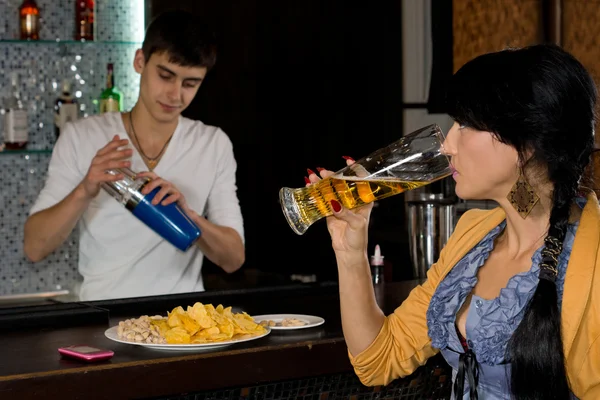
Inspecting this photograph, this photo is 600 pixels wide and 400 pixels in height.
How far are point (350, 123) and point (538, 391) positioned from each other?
302 centimetres

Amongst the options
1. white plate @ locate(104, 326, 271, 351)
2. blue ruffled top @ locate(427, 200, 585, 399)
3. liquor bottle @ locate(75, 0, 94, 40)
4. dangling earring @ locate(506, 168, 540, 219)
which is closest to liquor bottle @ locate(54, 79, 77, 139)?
liquor bottle @ locate(75, 0, 94, 40)

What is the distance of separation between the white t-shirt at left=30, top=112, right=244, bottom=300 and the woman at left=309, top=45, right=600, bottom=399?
1350mm

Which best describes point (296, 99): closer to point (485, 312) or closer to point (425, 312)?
point (425, 312)

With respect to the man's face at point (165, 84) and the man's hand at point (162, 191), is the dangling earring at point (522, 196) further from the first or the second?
the man's face at point (165, 84)

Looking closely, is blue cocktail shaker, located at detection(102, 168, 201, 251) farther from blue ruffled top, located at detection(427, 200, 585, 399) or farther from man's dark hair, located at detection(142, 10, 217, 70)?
blue ruffled top, located at detection(427, 200, 585, 399)

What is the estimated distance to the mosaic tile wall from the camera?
12.7ft

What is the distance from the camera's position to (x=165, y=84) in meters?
2.82

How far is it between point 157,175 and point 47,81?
1354mm

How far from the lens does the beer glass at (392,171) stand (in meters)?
1.60

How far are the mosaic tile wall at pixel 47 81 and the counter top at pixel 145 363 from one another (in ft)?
6.11

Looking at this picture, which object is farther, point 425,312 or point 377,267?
point 377,267

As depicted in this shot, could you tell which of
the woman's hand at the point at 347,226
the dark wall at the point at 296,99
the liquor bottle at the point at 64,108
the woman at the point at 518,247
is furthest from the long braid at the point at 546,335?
the liquor bottle at the point at 64,108

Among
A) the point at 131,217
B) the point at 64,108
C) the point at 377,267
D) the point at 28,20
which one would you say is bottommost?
the point at 377,267

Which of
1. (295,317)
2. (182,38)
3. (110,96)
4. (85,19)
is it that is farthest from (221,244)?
(85,19)
